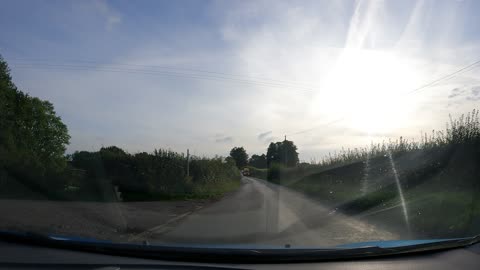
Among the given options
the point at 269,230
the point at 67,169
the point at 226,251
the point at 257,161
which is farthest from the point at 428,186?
the point at 257,161

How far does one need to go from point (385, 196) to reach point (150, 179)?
1229 cm

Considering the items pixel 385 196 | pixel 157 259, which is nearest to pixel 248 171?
pixel 385 196

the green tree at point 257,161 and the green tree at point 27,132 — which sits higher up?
the green tree at point 257,161

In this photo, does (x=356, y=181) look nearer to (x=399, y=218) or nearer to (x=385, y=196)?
(x=385, y=196)

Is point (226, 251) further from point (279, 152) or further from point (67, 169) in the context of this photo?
point (279, 152)

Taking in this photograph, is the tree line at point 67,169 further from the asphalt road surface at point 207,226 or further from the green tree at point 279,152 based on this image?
the green tree at point 279,152

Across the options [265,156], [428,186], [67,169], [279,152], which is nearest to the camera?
[428,186]

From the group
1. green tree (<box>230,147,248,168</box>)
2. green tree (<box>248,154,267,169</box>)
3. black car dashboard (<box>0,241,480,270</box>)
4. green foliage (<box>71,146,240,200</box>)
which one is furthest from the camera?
green tree (<box>248,154,267,169</box>)

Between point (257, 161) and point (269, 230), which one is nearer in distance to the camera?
point (269, 230)

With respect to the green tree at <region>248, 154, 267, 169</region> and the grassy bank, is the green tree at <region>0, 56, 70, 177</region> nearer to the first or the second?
the grassy bank

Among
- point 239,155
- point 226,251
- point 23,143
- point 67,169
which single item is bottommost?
point 226,251

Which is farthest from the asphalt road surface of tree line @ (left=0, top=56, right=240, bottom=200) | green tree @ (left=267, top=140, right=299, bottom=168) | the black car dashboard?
green tree @ (left=267, top=140, right=299, bottom=168)

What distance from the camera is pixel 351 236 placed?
9422 mm

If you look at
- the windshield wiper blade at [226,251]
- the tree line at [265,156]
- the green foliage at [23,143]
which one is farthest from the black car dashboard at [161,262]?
the tree line at [265,156]
